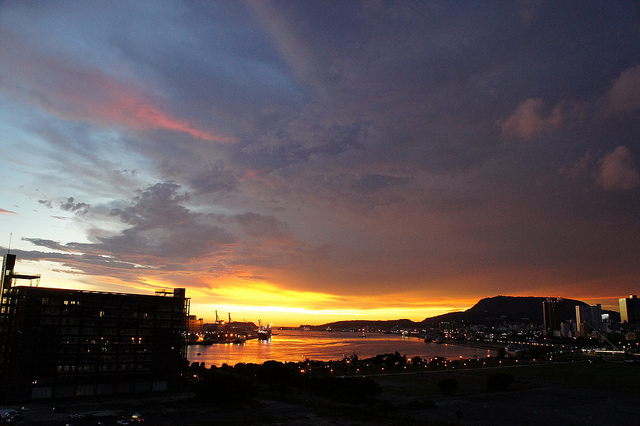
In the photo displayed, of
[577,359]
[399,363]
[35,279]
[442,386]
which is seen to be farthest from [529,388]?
[35,279]

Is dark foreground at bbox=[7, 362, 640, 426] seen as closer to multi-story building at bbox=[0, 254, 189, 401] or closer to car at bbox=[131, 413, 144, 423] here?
car at bbox=[131, 413, 144, 423]

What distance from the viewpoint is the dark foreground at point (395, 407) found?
55062 mm

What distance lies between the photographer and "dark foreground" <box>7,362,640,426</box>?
55.1 m

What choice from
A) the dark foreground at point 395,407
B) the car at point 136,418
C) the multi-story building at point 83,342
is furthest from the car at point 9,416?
the multi-story building at point 83,342

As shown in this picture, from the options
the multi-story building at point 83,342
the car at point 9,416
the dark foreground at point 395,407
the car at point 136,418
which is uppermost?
the multi-story building at point 83,342

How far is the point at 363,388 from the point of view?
68.9m

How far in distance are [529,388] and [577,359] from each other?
8671 centimetres

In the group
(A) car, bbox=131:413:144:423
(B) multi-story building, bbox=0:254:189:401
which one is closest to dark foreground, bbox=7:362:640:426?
(A) car, bbox=131:413:144:423

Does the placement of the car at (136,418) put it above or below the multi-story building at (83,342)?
below

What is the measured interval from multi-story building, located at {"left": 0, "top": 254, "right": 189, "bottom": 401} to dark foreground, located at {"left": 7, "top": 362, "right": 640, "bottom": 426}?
5.78 metres

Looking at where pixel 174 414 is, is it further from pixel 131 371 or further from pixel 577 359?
pixel 577 359

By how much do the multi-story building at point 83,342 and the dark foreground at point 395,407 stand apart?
227 inches

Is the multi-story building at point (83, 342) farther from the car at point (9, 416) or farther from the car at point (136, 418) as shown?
the car at point (136, 418)

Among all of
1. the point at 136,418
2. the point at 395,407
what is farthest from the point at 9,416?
the point at 395,407
